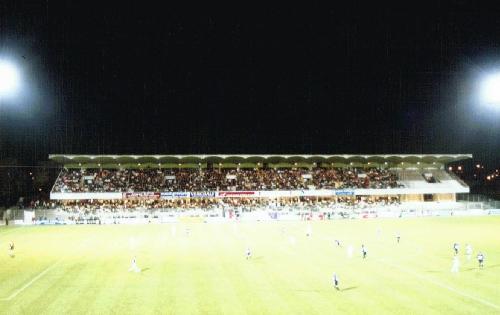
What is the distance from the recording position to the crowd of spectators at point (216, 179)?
71938mm

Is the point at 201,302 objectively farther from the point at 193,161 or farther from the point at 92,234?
the point at 193,161

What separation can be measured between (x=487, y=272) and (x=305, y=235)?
62.4ft

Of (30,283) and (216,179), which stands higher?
(216,179)

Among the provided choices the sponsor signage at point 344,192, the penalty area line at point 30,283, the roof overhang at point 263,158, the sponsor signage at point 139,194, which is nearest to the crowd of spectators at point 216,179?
the sponsor signage at point 139,194

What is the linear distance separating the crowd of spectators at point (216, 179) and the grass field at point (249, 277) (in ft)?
107

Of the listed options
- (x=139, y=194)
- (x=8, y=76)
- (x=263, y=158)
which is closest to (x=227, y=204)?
(x=263, y=158)

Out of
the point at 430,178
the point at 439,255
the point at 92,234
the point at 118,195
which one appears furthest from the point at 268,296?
the point at 430,178

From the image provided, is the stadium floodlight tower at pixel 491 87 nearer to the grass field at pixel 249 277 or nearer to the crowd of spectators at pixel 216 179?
the grass field at pixel 249 277

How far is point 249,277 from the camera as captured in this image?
76.1 feet

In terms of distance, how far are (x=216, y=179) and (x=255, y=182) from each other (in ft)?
20.5

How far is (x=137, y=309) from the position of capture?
17547mm

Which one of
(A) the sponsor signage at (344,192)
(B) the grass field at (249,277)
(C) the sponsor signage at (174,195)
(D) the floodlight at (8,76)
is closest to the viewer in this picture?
(B) the grass field at (249,277)

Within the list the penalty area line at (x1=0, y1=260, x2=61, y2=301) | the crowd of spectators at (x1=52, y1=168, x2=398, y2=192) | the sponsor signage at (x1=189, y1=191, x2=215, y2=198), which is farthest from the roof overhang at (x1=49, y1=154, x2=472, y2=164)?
the penalty area line at (x1=0, y1=260, x2=61, y2=301)

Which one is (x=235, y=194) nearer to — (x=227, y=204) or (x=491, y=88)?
(x=227, y=204)
